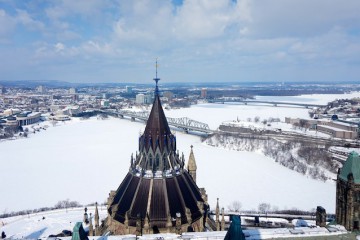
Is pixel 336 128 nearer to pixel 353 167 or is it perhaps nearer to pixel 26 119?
pixel 353 167

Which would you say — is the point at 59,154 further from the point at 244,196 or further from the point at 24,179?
the point at 244,196

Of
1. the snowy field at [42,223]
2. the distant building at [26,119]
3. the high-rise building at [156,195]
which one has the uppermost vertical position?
the high-rise building at [156,195]

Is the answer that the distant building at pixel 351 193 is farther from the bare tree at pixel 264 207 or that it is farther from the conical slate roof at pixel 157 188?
the bare tree at pixel 264 207

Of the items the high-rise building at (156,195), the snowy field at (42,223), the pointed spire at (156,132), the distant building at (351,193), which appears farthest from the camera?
the snowy field at (42,223)

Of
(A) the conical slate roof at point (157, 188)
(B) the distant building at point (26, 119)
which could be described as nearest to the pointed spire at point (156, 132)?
(A) the conical slate roof at point (157, 188)

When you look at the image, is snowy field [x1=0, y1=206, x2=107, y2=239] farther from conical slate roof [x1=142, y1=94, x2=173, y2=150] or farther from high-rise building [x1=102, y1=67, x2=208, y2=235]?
conical slate roof [x1=142, y1=94, x2=173, y2=150]

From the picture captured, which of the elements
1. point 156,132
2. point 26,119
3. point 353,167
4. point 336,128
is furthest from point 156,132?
point 26,119

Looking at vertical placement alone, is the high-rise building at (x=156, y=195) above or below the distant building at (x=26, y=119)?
above
